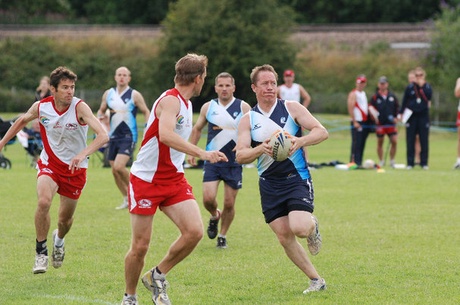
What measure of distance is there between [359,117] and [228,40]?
1116 inches

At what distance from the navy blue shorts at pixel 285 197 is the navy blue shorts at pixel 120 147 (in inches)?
260

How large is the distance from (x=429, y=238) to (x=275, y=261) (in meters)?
2.57

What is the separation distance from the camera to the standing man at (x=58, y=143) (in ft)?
29.8

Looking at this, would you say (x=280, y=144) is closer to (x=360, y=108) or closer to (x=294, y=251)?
(x=294, y=251)

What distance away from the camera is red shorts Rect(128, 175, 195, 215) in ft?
24.4

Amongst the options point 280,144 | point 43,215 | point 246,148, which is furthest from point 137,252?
point 43,215

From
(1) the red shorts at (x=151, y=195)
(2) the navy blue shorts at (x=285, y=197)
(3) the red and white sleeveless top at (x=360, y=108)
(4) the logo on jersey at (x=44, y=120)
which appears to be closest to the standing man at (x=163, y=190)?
(1) the red shorts at (x=151, y=195)

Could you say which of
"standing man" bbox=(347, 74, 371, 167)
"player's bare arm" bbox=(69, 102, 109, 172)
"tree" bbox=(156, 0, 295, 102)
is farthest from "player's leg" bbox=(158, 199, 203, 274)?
"tree" bbox=(156, 0, 295, 102)

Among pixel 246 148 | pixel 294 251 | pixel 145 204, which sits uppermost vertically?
pixel 246 148

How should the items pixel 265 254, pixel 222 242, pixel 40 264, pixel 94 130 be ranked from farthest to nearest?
pixel 222 242 < pixel 265 254 < pixel 40 264 < pixel 94 130

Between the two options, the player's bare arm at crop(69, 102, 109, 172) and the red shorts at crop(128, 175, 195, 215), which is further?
the player's bare arm at crop(69, 102, 109, 172)

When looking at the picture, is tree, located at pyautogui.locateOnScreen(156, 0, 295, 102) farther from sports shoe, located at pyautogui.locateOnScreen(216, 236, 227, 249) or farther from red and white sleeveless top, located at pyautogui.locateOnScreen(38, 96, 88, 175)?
red and white sleeveless top, located at pyautogui.locateOnScreen(38, 96, 88, 175)

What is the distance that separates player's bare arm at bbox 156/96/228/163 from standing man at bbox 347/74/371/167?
15.0 m

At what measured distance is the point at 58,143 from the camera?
925 centimetres
